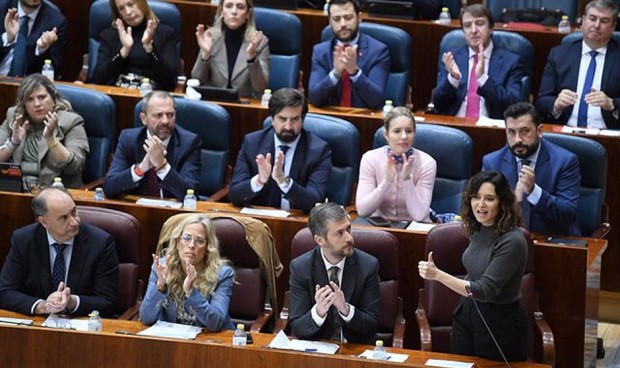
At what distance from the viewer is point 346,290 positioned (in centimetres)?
448

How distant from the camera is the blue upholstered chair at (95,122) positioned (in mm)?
5695

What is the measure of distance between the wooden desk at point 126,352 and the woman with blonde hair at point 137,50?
233 centimetres

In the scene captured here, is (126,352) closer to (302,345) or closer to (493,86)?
(302,345)

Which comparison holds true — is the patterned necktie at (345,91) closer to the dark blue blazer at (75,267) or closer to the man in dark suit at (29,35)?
the man in dark suit at (29,35)

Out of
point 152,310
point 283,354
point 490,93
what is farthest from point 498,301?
point 490,93

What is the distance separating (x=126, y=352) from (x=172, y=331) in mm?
292

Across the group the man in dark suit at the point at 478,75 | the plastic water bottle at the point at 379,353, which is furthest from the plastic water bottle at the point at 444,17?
the plastic water bottle at the point at 379,353

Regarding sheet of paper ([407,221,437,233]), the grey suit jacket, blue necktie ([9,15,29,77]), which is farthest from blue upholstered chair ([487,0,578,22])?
blue necktie ([9,15,29,77])

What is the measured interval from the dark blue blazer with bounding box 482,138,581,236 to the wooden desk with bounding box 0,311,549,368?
1.03 m

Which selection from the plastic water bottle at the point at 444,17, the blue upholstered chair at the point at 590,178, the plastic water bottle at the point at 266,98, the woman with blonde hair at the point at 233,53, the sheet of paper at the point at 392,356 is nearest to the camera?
the sheet of paper at the point at 392,356

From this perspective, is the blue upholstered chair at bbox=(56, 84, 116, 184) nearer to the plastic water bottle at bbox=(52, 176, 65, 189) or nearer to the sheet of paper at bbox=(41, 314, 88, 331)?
the plastic water bottle at bbox=(52, 176, 65, 189)

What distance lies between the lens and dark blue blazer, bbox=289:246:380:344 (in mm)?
4441

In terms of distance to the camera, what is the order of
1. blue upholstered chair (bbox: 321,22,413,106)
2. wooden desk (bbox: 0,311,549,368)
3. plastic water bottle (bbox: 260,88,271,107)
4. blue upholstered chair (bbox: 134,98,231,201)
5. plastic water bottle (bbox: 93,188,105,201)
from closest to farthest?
wooden desk (bbox: 0,311,549,368)
plastic water bottle (bbox: 93,188,105,201)
blue upholstered chair (bbox: 134,98,231,201)
plastic water bottle (bbox: 260,88,271,107)
blue upholstered chair (bbox: 321,22,413,106)

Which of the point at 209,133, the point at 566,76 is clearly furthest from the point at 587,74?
the point at 209,133
